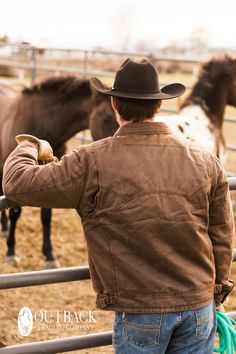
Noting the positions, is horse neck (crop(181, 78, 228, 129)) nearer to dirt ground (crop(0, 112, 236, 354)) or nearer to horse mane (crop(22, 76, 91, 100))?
horse mane (crop(22, 76, 91, 100))

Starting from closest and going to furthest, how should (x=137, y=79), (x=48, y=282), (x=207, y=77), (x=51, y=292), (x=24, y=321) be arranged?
1. (x=137, y=79)
2. (x=48, y=282)
3. (x=24, y=321)
4. (x=51, y=292)
5. (x=207, y=77)

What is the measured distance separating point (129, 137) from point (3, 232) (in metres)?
4.21

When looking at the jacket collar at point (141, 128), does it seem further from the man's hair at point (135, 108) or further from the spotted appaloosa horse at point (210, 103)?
the spotted appaloosa horse at point (210, 103)

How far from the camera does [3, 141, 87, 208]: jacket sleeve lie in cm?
190

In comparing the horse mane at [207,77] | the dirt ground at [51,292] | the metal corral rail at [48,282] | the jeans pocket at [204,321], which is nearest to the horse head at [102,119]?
the dirt ground at [51,292]

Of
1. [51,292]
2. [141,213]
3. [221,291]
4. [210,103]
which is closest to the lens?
[141,213]

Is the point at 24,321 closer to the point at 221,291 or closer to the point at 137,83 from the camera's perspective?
the point at 221,291

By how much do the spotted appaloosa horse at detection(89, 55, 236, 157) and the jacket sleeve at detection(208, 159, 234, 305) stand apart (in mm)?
3343

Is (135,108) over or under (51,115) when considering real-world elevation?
over

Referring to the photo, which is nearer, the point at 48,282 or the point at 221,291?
the point at 221,291

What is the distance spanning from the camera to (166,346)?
76.6 inches

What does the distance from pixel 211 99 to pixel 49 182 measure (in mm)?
4701

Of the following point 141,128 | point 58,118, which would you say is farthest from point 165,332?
point 58,118

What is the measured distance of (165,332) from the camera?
1.91 m
